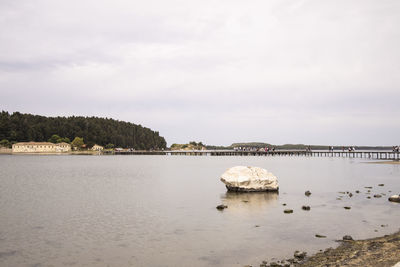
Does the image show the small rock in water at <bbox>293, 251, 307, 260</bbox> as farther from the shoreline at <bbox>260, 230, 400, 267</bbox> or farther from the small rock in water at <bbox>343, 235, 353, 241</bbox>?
the small rock in water at <bbox>343, 235, 353, 241</bbox>

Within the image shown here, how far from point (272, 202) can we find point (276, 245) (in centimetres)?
1527

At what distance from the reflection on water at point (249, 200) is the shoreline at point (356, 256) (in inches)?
507

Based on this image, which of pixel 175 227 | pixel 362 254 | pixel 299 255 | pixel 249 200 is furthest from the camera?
pixel 249 200

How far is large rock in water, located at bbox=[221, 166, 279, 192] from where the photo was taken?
40.5m

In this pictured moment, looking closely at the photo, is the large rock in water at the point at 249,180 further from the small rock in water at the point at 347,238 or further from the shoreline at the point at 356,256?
the shoreline at the point at 356,256

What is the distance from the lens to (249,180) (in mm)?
40438

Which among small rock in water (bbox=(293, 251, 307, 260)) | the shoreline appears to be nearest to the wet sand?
the shoreline

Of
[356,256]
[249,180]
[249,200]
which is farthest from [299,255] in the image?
[249,180]

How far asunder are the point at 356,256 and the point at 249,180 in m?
24.7

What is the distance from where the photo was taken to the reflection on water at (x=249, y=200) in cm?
3172

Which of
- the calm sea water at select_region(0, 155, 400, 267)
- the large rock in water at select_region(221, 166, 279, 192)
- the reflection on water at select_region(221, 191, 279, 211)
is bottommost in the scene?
the calm sea water at select_region(0, 155, 400, 267)

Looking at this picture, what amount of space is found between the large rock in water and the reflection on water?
62cm

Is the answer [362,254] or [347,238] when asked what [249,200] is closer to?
[347,238]

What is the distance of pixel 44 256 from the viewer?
1812cm
